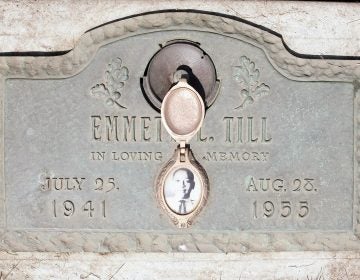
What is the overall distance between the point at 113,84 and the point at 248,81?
72cm

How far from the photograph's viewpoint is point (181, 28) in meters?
3.24

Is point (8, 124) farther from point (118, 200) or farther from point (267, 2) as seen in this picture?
point (267, 2)

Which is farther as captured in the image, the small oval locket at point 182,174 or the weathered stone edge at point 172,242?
the weathered stone edge at point 172,242

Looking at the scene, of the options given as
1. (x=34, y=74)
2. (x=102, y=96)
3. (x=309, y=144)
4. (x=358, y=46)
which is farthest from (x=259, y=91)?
(x=34, y=74)

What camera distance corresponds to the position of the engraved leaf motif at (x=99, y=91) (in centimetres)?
323

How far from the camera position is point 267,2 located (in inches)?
132

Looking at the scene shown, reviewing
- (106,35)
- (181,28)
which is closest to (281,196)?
(181,28)

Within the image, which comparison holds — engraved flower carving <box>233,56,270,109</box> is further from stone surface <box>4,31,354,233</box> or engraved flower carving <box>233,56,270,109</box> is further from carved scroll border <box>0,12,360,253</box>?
carved scroll border <box>0,12,360,253</box>

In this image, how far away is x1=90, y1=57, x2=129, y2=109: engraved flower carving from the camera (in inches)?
127

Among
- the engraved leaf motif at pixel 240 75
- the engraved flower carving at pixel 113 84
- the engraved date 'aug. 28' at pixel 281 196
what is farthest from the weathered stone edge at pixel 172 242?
the engraved leaf motif at pixel 240 75

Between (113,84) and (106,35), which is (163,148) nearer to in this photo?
(113,84)

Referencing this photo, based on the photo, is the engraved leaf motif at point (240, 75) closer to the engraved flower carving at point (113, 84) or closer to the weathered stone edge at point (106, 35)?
the weathered stone edge at point (106, 35)

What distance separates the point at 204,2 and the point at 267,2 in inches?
13.9

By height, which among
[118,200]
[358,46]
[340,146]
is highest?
[358,46]
